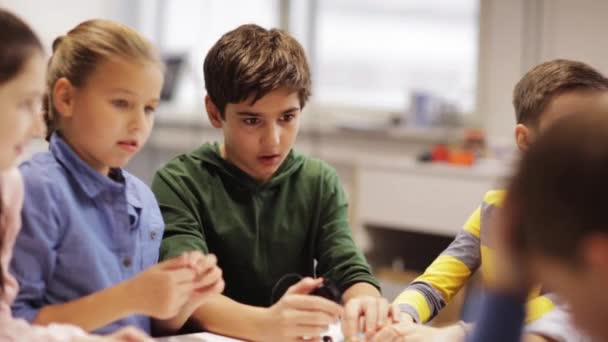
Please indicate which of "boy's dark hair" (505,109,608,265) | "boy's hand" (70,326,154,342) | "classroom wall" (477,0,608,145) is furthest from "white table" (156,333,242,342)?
"classroom wall" (477,0,608,145)

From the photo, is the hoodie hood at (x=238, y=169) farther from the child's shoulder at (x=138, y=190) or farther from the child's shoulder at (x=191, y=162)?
the child's shoulder at (x=138, y=190)

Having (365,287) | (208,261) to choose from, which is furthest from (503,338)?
(365,287)

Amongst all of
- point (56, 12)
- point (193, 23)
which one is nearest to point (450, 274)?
point (56, 12)

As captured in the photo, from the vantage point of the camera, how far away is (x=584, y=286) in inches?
22.4

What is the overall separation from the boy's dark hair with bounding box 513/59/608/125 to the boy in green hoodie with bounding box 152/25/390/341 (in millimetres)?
394

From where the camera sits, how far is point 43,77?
915 mm

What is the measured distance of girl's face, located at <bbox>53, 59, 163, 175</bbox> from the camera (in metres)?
1.08

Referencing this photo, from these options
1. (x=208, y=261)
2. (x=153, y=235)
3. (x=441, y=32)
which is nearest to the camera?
(x=208, y=261)

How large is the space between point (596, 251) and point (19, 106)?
63cm

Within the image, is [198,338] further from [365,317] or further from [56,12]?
[56,12]

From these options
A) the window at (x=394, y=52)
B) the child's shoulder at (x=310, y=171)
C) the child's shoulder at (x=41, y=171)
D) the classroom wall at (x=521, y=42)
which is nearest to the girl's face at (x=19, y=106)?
the child's shoulder at (x=41, y=171)

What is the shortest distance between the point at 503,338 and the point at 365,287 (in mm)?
766

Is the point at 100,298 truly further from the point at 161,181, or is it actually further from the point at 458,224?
the point at 458,224

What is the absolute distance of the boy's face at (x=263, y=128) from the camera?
1.39m
